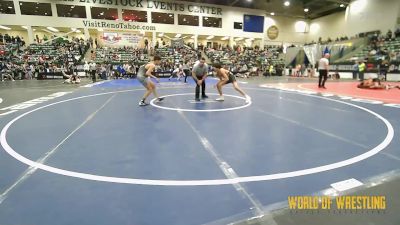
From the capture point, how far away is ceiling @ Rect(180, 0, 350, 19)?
107ft

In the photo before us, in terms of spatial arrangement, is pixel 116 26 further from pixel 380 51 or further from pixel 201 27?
pixel 380 51

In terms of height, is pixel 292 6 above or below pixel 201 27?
above

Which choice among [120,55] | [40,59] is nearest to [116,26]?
[120,55]

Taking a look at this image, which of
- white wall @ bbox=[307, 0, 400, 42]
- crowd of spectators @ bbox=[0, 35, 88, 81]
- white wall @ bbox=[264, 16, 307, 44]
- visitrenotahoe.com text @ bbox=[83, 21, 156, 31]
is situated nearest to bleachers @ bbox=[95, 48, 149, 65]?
crowd of spectators @ bbox=[0, 35, 88, 81]

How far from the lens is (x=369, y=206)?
2.08m

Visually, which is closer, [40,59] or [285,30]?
[40,59]

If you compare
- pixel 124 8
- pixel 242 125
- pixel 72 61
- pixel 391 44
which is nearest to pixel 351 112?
pixel 242 125

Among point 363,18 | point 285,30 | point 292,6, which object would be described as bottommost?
point 363,18

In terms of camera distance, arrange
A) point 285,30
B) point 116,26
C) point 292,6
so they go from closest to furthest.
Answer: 1. point 116,26
2. point 292,6
3. point 285,30

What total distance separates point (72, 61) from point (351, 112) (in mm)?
22985

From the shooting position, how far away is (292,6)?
115ft

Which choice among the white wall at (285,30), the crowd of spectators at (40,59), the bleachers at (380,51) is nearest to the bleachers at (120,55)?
the crowd of spectators at (40,59)

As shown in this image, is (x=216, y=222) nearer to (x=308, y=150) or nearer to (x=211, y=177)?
(x=211, y=177)

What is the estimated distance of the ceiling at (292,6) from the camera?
32.6m
